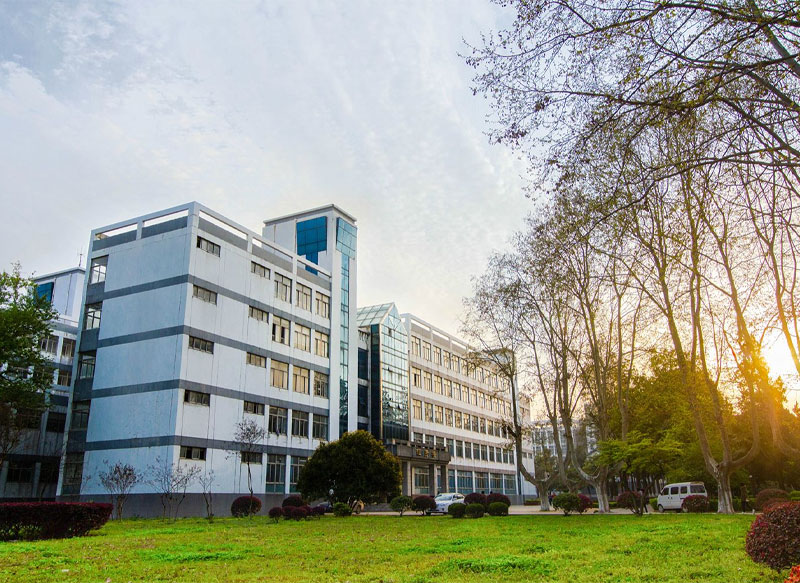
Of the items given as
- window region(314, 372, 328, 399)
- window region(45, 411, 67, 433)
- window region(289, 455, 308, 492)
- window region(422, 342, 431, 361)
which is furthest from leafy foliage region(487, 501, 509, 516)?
window region(422, 342, 431, 361)

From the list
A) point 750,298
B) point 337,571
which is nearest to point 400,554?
point 337,571

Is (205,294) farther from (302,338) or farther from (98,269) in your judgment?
(302,338)

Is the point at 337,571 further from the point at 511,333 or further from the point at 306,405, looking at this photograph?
the point at 306,405

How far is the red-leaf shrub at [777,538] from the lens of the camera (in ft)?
27.9

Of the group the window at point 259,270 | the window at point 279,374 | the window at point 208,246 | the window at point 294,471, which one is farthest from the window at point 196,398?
the window at point 259,270

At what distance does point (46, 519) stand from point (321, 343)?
2806cm

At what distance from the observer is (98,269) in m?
36.9

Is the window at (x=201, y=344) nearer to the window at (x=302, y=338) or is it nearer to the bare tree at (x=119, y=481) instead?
the bare tree at (x=119, y=481)

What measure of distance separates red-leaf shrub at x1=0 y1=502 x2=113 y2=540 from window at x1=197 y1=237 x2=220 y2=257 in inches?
761

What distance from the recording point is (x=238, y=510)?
3075cm

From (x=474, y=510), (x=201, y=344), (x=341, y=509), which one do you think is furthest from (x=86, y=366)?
(x=474, y=510)

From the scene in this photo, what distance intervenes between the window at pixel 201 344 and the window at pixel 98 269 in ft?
26.1

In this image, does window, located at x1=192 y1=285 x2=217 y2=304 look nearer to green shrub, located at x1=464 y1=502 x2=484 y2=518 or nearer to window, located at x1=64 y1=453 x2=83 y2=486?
window, located at x1=64 y1=453 x2=83 y2=486

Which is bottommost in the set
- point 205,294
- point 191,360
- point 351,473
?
point 351,473
